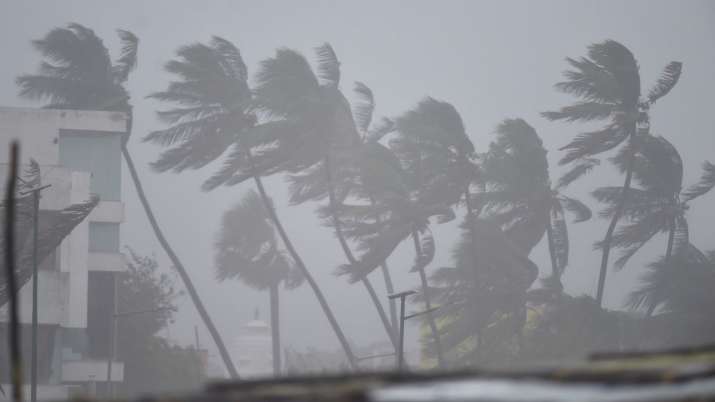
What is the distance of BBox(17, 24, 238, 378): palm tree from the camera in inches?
2298

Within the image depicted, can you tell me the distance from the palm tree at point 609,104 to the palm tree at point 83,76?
71.9 feet

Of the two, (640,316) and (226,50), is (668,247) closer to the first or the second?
(640,316)

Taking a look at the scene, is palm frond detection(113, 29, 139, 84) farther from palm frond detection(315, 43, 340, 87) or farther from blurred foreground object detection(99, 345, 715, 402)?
blurred foreground object detection(99, 345, 715, 402)


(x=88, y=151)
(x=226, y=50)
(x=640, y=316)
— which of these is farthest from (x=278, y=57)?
(x=640, y=316)

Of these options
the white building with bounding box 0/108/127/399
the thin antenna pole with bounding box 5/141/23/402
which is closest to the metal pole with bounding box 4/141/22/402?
the thin antenna pole with bounding box 5/141/23/402

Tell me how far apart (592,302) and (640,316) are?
4.11 meters

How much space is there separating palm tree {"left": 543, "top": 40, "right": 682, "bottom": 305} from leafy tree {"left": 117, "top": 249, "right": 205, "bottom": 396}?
70.6 feet

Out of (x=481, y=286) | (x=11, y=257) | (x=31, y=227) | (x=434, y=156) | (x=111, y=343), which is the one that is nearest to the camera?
(x=11, y=257)

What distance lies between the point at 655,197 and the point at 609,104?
5.45 m

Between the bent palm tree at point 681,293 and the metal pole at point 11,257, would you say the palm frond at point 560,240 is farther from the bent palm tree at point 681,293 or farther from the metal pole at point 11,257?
the metal pole at point 11,257

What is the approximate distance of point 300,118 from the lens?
5306 cm

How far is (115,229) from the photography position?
5334 centimetres

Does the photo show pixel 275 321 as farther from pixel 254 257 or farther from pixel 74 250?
pixel 74 250

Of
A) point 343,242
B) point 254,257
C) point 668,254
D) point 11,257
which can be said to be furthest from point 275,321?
point 11,257
